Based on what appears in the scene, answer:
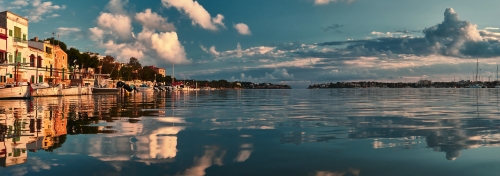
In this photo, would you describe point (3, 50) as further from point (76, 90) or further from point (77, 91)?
point (77, 91)

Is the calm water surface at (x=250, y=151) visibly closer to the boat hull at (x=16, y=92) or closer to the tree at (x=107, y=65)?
the boat hull at (x=16, y=92)

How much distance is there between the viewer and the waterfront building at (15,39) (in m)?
53.8

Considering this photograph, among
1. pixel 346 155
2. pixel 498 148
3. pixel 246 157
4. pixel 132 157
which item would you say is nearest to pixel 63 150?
pixel 132 157

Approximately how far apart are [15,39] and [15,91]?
18.1m

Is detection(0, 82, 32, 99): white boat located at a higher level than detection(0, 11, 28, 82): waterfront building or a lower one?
lower

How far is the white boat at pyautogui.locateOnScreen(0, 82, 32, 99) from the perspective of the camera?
41531mm

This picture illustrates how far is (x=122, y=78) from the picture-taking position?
138000 millimetres

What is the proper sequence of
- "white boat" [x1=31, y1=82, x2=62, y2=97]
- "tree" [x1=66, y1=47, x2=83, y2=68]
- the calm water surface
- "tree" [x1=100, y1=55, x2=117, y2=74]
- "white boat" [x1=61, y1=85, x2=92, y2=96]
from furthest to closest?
"tree" [x1=100, y1=55, x2=117, y2=74] → "tree" [x1=66, y1=47, x2=83, y2=68] → "white boat" [x1=61, y1=85, x2=92, y2=96] → "white boat" [x1=31, y1=82, x2=62, y2=97] → the calm water surface

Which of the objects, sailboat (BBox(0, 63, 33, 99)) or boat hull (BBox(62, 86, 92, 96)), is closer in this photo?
sailboat (BBox(0, 63, 33, 99))

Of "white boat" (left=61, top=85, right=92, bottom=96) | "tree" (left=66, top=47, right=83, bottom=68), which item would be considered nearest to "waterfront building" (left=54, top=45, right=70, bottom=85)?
"tree" (left=66, top=47, right=83, bottom=68)

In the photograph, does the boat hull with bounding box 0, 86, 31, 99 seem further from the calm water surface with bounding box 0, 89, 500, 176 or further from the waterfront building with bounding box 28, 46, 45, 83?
the calm water surface with bounding box 0, 89, 500, 176

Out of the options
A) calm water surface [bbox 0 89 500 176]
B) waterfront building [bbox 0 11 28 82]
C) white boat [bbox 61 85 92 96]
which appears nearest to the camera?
calm water surface [bbox 0 89 500 176]

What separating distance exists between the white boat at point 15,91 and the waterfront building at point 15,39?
32.1ft

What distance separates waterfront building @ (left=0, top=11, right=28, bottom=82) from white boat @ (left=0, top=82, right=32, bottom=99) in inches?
385
